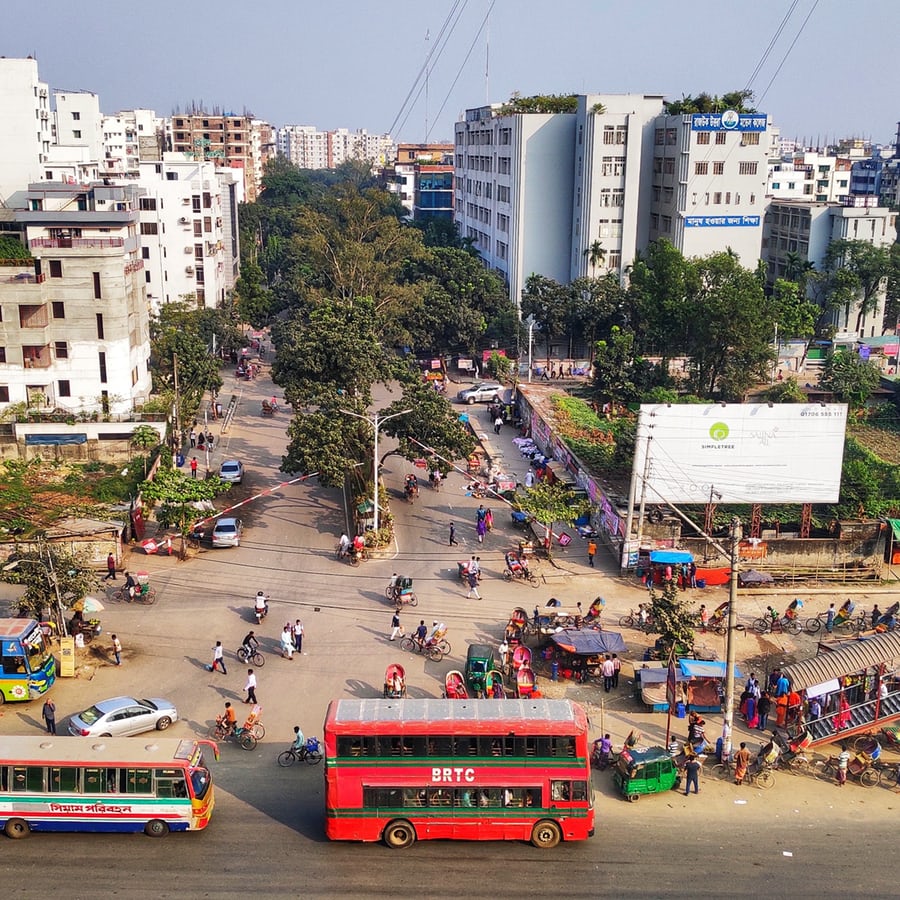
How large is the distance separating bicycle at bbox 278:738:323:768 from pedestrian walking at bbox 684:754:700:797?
8477mm

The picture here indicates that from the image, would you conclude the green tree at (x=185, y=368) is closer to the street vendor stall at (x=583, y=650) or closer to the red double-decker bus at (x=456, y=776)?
the street vendor stall at (x=583, y=650)

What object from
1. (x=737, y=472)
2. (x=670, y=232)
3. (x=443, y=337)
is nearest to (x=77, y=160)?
(x=443, y=337)

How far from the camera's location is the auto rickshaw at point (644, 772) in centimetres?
2159

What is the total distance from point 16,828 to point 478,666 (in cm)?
1199

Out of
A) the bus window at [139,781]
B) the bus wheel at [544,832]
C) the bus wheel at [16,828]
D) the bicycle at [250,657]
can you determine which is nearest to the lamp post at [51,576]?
the bicycle at [250,657]

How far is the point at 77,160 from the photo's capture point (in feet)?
280

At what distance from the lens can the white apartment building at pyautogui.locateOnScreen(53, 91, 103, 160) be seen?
334 ft

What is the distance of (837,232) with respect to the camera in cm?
8150

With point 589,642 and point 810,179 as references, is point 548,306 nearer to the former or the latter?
point 589,642

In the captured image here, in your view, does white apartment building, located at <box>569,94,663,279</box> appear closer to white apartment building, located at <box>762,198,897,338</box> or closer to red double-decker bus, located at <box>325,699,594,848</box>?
white apartment building, located at <box>762,198,897,338</box>

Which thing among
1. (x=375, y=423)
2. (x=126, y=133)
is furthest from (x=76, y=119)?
(x=375, y=423)

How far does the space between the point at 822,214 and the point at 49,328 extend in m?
63.2

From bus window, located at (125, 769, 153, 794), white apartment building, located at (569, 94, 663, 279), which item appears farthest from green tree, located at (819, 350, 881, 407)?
bus window, located at (125, 769, 153, 794)

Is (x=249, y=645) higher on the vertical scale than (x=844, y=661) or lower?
lower
